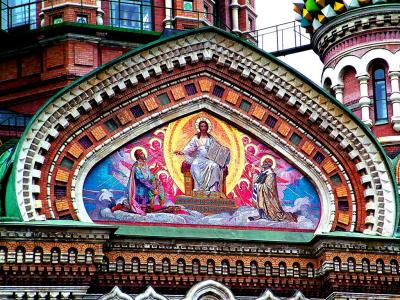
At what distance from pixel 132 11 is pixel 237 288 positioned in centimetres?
704

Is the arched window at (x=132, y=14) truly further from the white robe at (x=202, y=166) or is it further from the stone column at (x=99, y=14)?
the white robe at (x=202, y=166)

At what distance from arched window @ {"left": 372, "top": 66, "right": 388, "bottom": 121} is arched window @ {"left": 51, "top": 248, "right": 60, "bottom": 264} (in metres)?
7.20

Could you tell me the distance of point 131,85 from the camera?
2564cm

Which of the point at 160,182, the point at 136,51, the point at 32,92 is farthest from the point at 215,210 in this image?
the point at 32,92

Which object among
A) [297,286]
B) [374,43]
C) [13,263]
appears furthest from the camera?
[374,43]

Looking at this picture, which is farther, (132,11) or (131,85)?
(132,11)

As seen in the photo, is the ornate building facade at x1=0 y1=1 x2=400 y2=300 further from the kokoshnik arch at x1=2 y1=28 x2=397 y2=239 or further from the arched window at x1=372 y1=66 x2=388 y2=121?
the arched window at x1=372 y1=66 x2=388 y2=121

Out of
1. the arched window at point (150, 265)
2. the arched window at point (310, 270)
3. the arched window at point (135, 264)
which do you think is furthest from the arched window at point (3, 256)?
the arched window at point (310, 270)

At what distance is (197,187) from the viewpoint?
25.7 m

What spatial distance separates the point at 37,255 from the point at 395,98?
770 centimetres

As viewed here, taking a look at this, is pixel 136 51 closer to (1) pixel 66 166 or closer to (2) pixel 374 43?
(1) pixel 66 166

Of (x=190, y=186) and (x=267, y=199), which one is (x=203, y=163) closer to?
(x=190, y=186)

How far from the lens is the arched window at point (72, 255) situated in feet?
79.3

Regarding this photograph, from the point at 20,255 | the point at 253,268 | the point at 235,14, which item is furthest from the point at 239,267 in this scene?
the point at 235,14
